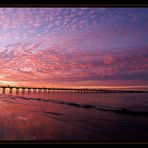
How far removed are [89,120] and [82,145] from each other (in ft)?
6.96

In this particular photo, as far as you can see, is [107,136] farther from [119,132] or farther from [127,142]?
[127,142]

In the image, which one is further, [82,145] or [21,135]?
[21,135]

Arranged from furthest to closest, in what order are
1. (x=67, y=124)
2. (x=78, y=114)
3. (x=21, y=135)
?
(x=78, y=114), (x=67, y=124), (x=21, y=135)

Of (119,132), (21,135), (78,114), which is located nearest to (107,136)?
(119,132)

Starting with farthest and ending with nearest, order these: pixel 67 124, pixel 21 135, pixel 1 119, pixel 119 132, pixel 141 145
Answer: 1. pixel 1 119
2. pixel 67 124
3. pixel 119 132
4. pixel 21 135
5. pixel 141 145

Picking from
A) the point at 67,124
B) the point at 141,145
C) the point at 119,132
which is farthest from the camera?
the point at 67,124

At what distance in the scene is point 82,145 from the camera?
1.85 m

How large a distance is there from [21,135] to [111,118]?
1734mm

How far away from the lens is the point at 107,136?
2881mm

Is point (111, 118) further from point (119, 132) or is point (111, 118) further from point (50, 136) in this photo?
point (50, 136)

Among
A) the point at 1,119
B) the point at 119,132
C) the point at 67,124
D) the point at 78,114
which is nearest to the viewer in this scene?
the point at 119,132
